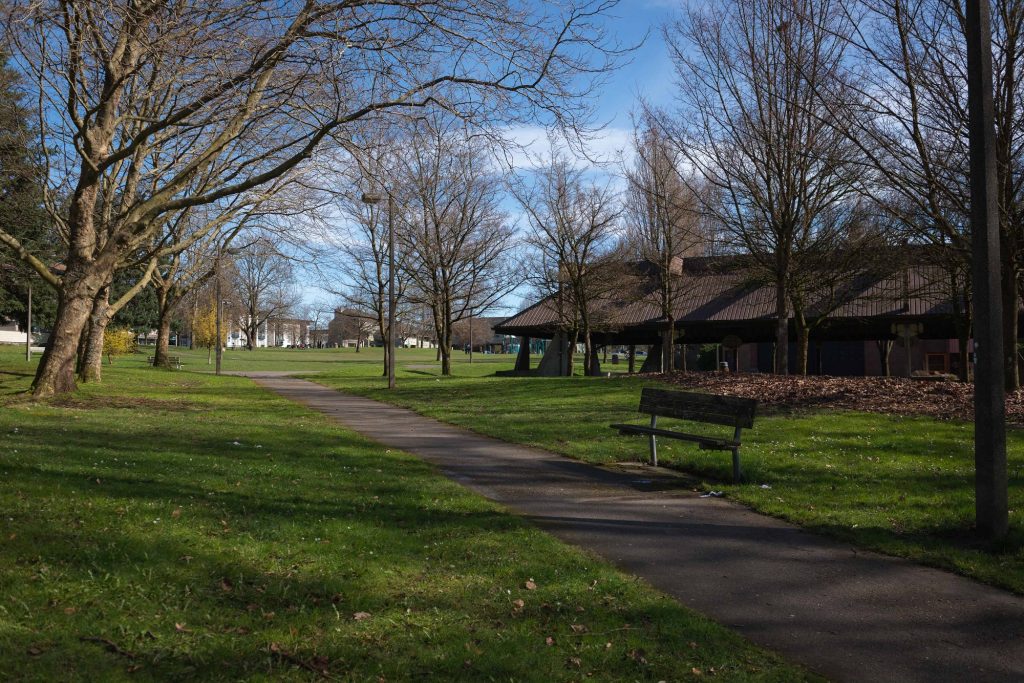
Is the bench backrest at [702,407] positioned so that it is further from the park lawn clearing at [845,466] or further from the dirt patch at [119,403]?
the dirt patch at [119,403]

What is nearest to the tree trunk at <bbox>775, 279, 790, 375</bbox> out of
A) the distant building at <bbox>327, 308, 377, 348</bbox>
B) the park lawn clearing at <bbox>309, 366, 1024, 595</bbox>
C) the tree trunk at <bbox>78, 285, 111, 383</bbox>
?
the park lawn clearing at <bbox>309, 366, 1024, 595</bbox>

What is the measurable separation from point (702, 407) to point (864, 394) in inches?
301

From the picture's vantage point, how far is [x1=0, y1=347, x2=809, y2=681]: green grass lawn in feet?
13.1

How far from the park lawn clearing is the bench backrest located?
0.67m

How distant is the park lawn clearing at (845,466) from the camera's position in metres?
6.67

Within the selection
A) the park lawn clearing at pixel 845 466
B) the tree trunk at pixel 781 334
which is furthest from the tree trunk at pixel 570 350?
the park lawn clearing at pixel 845 466

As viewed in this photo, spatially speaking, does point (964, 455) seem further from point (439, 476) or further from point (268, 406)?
point (268, 406)

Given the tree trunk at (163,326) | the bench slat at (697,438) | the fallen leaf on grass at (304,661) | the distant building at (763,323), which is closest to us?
the fallen leaf on grass at (304,661)

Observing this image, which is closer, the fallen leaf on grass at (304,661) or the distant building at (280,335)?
the fallen leaf on grass at (304,661)

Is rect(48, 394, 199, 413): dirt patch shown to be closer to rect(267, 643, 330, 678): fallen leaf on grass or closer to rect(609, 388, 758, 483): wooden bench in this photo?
rect(609, 388, 758, 483): wooden bench

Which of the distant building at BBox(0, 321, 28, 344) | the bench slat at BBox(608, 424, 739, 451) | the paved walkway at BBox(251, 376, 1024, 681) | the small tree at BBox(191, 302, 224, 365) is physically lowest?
the paved walkway at BBox(251, 376, 1024, 681)

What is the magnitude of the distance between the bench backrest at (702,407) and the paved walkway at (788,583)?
112cm

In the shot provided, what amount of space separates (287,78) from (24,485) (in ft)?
28.4

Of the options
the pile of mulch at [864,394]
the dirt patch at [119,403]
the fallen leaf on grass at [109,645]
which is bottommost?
the fallen leaf on grass at [109,645]
